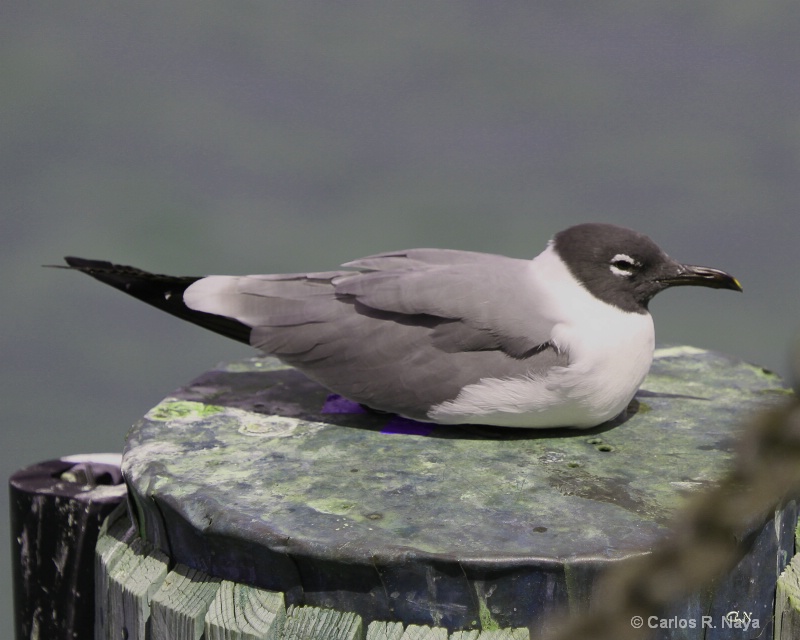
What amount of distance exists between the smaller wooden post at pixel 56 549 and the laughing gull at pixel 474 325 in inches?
23.1

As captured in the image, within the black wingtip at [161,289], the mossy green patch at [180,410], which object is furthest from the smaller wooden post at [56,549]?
the black wingtip at [161,289]

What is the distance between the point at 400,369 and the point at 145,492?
0.73 metres

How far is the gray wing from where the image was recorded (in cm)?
274

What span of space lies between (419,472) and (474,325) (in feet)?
1.46

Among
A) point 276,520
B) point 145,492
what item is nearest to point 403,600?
point 276,520

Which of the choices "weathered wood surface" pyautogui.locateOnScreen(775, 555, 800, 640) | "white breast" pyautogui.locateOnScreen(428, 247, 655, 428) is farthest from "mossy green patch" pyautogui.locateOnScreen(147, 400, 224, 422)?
"weathered wood surface" pyautogui.locateOnScreen(775, 555, 800, 640)

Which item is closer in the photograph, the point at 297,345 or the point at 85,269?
the point at 297,345

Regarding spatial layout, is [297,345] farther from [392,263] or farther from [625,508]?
[625,508]

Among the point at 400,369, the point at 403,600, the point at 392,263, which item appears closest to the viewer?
the point at 403,600

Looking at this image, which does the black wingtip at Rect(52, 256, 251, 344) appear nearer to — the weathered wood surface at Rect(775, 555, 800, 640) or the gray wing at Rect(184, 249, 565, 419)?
the gray wing at Rect(184, 249, 565, 419)

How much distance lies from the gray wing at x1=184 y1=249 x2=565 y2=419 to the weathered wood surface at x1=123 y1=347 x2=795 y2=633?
0.43 ft

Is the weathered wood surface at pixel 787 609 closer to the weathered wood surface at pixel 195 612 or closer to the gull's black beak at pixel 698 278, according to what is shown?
the weathered wood surface at pixel 195 612

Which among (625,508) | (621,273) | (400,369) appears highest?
(621,273)

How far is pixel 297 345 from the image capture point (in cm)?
288
